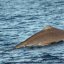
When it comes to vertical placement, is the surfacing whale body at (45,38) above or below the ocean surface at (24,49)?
above

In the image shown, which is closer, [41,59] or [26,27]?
[41,59]

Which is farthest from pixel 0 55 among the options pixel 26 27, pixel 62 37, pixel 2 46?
pixel 26 27

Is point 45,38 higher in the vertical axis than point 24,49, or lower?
higher

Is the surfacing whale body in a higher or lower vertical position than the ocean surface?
higher

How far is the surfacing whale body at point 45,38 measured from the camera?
26.4m

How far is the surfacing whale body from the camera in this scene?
86.6 ft

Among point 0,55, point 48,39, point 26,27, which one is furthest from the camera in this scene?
point 26,27

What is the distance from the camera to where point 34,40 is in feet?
86.8

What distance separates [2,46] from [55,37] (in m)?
3.21

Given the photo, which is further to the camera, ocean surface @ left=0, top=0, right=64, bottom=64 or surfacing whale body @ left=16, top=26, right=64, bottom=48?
surfacing whale body @ left=16, top=26, right=64, bottom=48

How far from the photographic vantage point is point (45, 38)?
1062 inches

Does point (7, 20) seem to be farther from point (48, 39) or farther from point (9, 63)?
point (9, 63)

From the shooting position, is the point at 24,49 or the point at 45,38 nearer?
the point at 24,49

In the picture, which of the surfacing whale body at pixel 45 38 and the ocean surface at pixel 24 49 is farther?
the surfacing whale body at pixel 45 38
